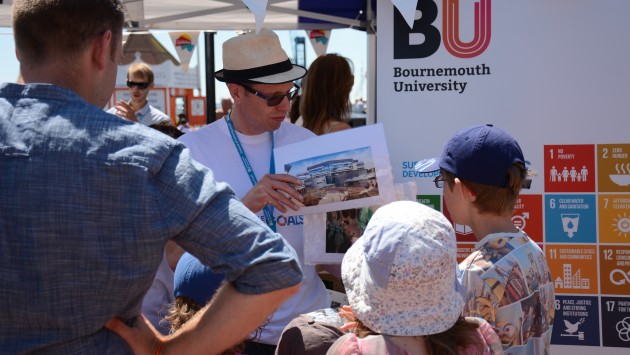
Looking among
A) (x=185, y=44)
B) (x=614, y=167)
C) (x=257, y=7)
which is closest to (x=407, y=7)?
(x=257, y=7)

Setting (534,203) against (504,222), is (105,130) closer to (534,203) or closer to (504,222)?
(504,222)

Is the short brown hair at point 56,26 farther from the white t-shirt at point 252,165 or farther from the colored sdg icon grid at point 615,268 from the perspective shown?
the colored sdg icon grid at point 615,268

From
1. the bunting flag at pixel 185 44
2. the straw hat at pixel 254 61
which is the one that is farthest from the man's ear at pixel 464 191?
the bunting flag at pixel 185 44

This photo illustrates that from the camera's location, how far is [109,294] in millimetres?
1354

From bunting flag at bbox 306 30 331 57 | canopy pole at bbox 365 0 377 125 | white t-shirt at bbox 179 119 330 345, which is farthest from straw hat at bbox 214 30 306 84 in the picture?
bunting flag at bbox 306 30 331 57

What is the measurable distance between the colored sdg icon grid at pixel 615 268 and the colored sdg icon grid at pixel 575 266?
0.04 metres

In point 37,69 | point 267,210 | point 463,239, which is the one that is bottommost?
point 463,239

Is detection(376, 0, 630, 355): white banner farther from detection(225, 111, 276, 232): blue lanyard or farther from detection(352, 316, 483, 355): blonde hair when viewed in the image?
detection(352, 316, 483, 355): blonde hair

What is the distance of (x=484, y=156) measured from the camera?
7.49 feet

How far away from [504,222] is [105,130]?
1.38 m

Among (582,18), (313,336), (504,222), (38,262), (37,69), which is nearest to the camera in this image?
(38,262)

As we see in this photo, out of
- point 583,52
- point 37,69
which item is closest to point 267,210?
point 37,69

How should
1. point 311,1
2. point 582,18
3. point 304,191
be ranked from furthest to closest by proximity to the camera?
point 311,1, point 582,18, point 304,191

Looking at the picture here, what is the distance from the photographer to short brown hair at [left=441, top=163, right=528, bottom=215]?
2.29m
